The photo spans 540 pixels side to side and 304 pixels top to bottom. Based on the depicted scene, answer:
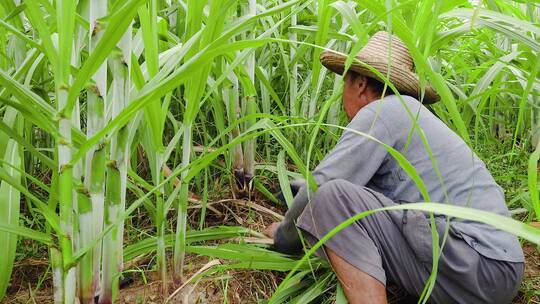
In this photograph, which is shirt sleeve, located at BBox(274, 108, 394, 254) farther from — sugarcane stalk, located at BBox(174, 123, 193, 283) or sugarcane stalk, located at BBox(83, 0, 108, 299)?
sugarcane stalk, located at BBox(83, 0, 108, 299)

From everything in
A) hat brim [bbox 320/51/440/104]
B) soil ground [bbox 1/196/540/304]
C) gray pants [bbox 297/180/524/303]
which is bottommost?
soil ground [bbox 1/196/540/304]

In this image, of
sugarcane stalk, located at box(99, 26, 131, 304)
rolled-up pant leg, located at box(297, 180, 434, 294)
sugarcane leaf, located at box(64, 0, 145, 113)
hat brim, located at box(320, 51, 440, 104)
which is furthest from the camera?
hat brim, located at box(320, 51, 440, 104)

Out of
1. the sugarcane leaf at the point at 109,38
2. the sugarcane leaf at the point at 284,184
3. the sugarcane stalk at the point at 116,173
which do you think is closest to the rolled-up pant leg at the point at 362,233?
the sugarcane leaf at the point at 284,184

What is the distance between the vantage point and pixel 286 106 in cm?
162

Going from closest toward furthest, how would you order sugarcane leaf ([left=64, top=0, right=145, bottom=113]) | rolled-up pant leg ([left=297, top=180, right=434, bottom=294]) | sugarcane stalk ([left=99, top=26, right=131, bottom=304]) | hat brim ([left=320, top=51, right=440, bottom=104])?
1. sugarcane leaf ([left=64, top=0, right=145, bottom=113])
2. sugarcane stalk ([left=99, top=26, right=131, bottom=304])
3. rolled-up pant leg ([left=297, top=180, right=434, bottom=294])
4. hat brim ([left=320, top=51, right=440, bottom=104])

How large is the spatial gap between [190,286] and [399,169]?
1.68 feet

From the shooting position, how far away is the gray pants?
42.6 inches

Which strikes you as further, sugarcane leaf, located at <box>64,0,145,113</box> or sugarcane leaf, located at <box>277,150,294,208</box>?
sugarcane leaf, located at <box>277,150,294,208</box>

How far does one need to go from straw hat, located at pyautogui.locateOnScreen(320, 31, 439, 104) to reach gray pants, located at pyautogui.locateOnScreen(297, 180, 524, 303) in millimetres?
296

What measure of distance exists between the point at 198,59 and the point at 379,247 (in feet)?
2.12

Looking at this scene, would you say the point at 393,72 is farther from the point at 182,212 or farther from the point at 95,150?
the point at 95,150

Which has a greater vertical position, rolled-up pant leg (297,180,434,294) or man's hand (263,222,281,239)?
rolled-up pant leg (297,180,434,294)

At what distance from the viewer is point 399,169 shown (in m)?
1.21

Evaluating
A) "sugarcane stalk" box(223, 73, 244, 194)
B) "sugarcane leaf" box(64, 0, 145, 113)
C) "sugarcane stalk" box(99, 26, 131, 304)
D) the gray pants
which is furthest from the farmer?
"sugarcane leaf" box(64, 0, 145, 113)
